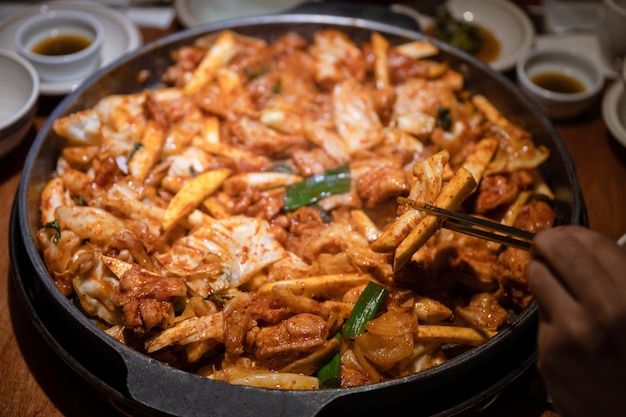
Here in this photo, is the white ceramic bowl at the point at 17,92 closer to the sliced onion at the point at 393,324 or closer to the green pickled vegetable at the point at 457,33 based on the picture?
the sliced onion at the point at 393,324

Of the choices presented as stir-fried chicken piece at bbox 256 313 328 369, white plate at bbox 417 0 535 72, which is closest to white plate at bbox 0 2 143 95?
white plate at bbox 417 0 535 72

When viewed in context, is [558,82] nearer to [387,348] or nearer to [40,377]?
[387,348]

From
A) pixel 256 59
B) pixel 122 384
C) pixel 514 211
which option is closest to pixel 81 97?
pixel 256 59

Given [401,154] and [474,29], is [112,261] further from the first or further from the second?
[474,29]

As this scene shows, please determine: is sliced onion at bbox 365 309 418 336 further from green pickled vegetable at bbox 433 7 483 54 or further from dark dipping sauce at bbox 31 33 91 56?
dark dipping sauce at bbox 31 33 91 56

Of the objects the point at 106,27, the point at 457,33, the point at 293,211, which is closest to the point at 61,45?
the point at 106,27

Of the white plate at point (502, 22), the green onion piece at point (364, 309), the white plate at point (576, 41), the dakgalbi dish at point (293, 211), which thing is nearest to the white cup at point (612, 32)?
the white plate at point (576, 41)

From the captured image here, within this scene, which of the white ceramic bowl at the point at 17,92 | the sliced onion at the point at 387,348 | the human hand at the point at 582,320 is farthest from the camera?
the white ceramic bowl at the point at 17,92
